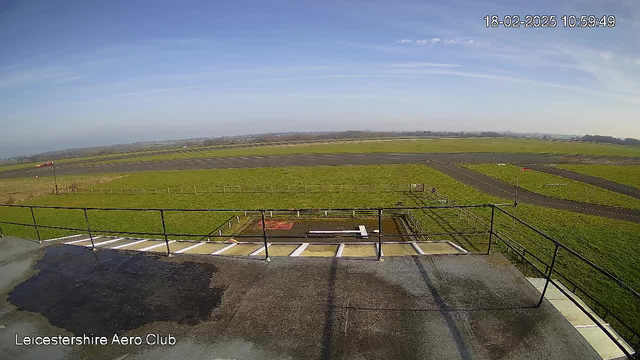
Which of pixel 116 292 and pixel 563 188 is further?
pixel 563 188

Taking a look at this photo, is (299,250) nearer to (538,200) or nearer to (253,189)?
(253,189)

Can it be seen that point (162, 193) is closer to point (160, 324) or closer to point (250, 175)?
point (250, 175)

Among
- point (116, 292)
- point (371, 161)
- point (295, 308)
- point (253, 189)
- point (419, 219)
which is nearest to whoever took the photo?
point (295, 308)

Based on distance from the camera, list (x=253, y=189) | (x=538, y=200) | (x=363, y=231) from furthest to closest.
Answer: (x=253, y=189)
(x=538, y=200)
(x=363, y=231)

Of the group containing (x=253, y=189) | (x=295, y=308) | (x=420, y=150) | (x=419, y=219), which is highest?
(x=295, y=308)

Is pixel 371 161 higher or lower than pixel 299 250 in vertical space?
lower

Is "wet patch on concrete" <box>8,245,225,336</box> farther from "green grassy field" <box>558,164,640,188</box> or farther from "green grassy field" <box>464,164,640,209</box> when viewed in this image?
"green grassy field" <box>558,164,640,188</box>

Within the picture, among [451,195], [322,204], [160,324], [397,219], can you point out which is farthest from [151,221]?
[451,195]

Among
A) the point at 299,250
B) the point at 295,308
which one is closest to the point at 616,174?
the point at 299,250
